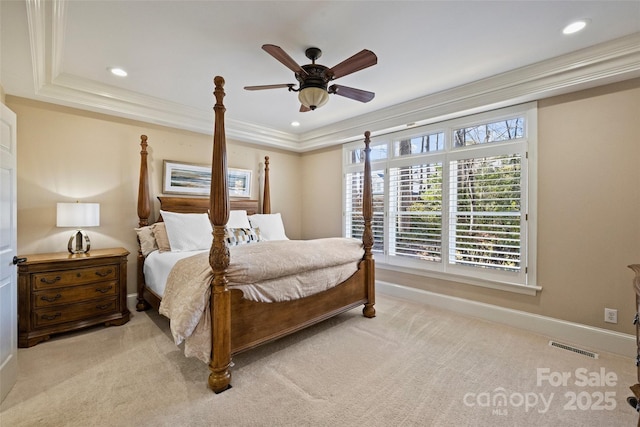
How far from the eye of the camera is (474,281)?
130 inches

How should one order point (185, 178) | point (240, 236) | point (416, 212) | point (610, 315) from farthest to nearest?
point (185, 178) < point (416, 212) < point (240, 236) < point (610, 315)

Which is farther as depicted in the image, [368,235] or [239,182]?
[239,182]

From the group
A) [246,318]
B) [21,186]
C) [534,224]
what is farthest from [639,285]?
[21,186]

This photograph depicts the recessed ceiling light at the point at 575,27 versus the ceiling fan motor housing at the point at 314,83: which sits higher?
the recessed ceiling light at the point at 575,27

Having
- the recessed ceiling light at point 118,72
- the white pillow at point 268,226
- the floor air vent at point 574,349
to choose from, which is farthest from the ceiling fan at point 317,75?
the floor air vent at point 574,349

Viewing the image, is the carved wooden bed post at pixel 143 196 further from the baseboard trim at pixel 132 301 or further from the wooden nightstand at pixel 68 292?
the wooden nightstand at pixel 68 292

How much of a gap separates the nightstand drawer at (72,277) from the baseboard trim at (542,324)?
144 inches

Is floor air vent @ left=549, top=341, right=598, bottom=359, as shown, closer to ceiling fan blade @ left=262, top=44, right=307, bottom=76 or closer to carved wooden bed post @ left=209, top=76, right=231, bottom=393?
carved wooden bed post @ left=209, top=76, right=231, bottom=393

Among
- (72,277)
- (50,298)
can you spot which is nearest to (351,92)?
(72,277)

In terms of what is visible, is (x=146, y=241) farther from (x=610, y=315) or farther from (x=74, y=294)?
(x=610, y=315)

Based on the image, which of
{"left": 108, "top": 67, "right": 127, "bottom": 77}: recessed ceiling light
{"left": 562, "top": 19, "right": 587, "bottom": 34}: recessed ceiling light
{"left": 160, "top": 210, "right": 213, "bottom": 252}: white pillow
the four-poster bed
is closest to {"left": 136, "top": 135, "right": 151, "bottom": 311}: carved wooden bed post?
{"left": 160, "top": 210, "right": 213, "bottom": 252}: white pillow

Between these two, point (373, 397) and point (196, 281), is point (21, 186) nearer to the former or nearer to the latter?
point (196, 281)

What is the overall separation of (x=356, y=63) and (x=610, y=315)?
316 cm

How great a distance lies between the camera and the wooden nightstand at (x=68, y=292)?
250 cm
